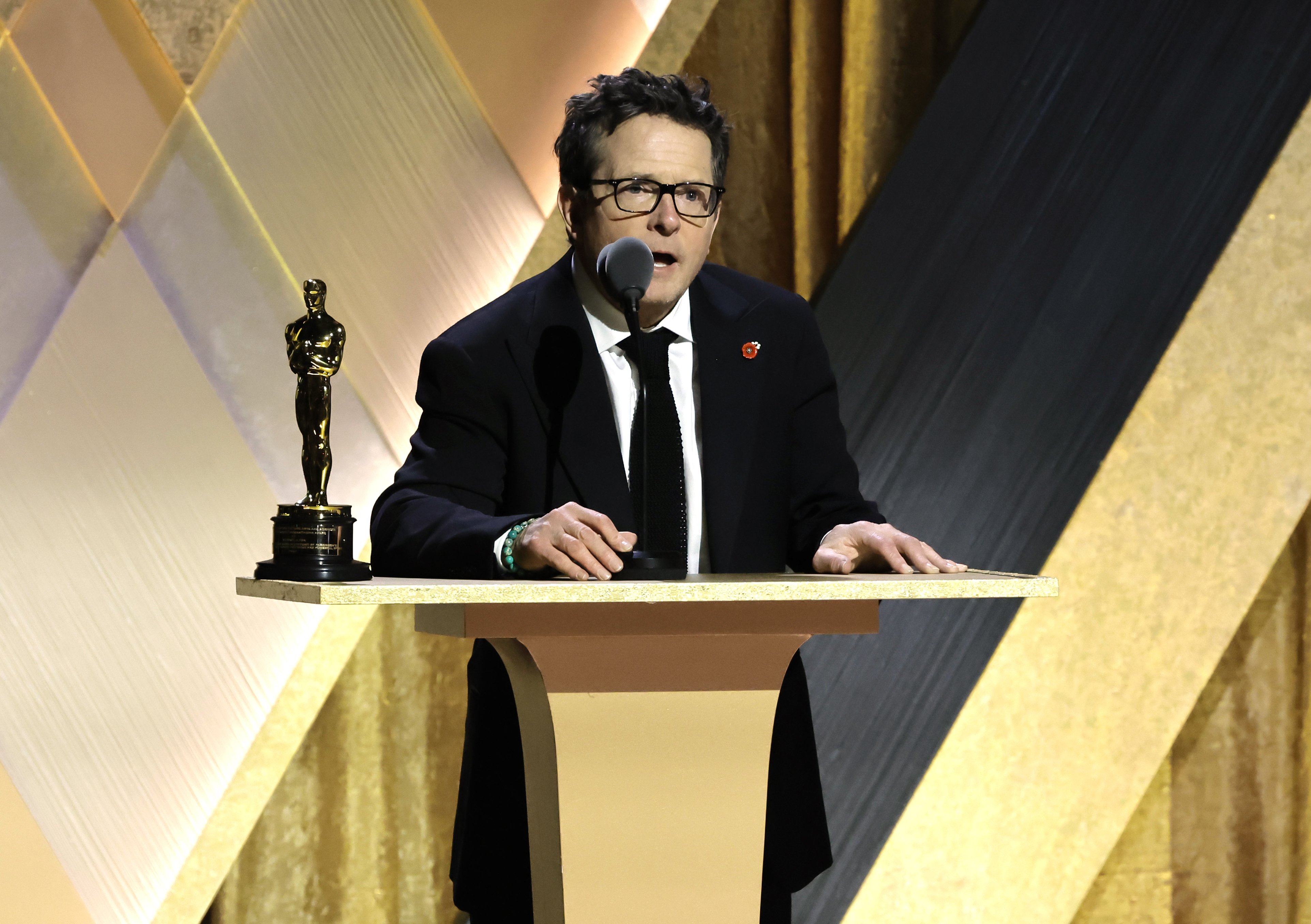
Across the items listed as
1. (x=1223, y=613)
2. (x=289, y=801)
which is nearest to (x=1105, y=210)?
(x=1223, y=613)

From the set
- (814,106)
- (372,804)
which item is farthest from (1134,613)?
(372,804)

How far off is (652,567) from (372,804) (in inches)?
63.6

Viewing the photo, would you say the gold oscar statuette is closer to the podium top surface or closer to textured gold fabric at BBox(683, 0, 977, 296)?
the podium top surface

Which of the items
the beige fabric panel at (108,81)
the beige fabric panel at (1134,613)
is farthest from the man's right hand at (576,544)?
the beige fabric panel at (108,81)

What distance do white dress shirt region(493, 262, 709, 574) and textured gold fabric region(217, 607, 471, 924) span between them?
3.88 ft

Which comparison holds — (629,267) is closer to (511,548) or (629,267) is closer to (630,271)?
(630,271)

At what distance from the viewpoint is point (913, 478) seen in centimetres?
270

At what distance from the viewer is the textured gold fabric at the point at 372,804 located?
267 cm

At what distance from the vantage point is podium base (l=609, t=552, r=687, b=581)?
50.6 inches

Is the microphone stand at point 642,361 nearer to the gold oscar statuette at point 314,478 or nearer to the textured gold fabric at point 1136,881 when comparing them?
the gold oscar statuette at point 314,478

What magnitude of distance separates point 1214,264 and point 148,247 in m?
2.15

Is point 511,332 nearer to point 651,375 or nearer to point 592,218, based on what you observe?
point 592,218

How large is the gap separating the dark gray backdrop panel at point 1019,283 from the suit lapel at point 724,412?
1037mm

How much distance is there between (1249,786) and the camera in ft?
8.80
